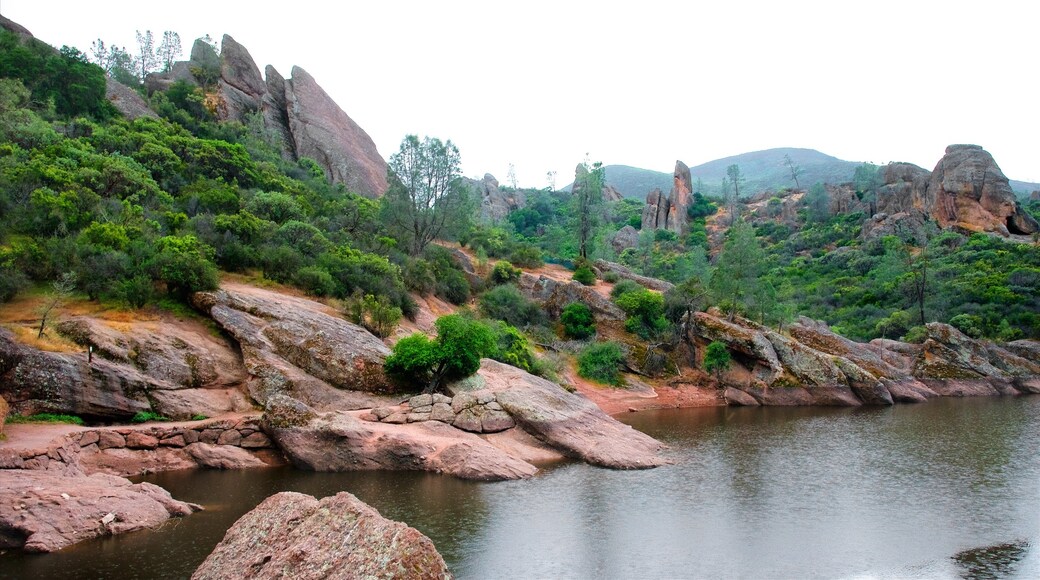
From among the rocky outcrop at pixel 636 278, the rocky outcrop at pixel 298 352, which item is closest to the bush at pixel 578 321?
the rocky outcrop at pixel 636 278

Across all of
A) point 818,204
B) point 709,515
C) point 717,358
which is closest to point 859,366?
point 717,358

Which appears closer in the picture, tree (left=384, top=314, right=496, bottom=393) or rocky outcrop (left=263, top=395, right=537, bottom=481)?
rocky outcrop (left=263, top=395, right=537, bottom=481)

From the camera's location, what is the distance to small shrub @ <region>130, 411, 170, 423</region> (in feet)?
72.3

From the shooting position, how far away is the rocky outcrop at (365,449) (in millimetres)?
21438

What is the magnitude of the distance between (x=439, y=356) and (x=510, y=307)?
68.5ft

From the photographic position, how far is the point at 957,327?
53.2 m

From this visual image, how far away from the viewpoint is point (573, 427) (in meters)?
26.0

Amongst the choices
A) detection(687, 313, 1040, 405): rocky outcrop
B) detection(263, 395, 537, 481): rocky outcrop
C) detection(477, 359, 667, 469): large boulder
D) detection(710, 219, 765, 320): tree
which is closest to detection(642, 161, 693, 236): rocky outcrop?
detection(710, 219, 765, 320): tree

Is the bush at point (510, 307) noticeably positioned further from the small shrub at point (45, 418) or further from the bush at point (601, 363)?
the small shrub at point (45, 418)

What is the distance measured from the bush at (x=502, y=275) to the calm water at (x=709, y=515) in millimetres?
27444

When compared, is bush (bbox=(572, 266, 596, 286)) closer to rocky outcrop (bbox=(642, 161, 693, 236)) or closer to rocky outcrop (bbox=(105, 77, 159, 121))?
rocky outcrop (bbox=(105, 77, 159, 121))

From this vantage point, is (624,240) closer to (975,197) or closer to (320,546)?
(975,197)

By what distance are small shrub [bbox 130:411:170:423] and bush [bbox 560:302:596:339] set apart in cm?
3066

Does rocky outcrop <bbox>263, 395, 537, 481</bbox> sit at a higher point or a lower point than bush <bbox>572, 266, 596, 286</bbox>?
lower
